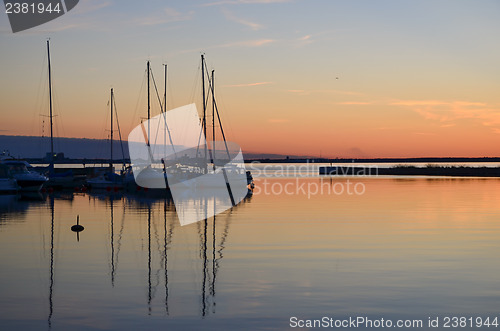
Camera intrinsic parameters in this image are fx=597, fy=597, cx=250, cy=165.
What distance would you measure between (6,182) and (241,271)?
51.0m

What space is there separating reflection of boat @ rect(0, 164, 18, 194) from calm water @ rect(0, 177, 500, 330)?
99.9 ft

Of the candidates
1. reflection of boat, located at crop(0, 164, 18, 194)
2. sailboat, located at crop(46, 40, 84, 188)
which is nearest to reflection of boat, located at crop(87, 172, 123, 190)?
sailboat, located at crop(46, 40, 84, 188)

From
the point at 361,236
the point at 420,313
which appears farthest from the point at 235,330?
the point at 361,236

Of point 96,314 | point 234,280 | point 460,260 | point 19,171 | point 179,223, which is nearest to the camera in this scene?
point 96,314

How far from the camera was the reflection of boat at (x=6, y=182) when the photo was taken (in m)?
62.8

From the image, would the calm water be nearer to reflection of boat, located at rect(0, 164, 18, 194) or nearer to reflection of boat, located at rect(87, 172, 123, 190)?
reflection of boat, located at rect(0, 164, 18, 194)

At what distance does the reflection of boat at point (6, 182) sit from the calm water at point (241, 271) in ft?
99.9

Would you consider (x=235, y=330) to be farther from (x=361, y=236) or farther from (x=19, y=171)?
(x=19, y=171)

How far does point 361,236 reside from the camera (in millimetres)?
27484

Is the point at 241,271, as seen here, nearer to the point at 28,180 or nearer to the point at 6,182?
the point at 28,180

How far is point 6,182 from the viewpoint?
6297cm

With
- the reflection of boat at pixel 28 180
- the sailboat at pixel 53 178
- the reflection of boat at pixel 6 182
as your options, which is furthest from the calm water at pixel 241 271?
the sailboat at pixel 53 178

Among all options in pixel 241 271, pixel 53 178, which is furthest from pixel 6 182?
pixel 241 271

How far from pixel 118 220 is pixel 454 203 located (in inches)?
1059
